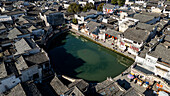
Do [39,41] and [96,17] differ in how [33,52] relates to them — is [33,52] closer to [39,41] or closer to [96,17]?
[39,41]

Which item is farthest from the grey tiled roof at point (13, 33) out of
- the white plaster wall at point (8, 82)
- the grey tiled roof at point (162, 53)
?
the grey tiled roof at point (162, 53)

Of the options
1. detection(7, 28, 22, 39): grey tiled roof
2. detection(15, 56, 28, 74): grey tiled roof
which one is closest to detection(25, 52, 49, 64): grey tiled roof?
detection(15, 56, 28, 74): grey tiled roof

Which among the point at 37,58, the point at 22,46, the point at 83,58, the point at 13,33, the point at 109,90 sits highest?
the point at 13,33

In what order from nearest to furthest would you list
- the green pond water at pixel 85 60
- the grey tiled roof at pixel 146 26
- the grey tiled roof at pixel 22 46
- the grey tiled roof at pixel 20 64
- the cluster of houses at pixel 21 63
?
→ the cluster of houses at pixel 21 63 → the grey tiled roof at pixel 20 64 → the grey tiled roof at pixel 22 46 → the green pond water at pixel 85 60 → the grey tiled roof at pixel 146 26

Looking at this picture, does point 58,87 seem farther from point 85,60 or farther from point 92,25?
point 92,25

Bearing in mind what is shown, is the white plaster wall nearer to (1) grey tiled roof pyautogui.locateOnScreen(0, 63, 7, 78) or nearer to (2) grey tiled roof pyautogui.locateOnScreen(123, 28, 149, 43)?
(1) grey tiled roof pyautogui.locateOnScreen(0, 63, 7, 78)

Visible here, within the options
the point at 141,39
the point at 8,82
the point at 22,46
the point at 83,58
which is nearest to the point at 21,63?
the point at 8,82

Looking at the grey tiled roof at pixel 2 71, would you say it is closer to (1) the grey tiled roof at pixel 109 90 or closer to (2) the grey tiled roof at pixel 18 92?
(2) the grey tiled roof at pixel 18 92

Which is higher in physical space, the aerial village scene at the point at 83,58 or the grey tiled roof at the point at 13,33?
the grey tiled roof at the point at 13,33
